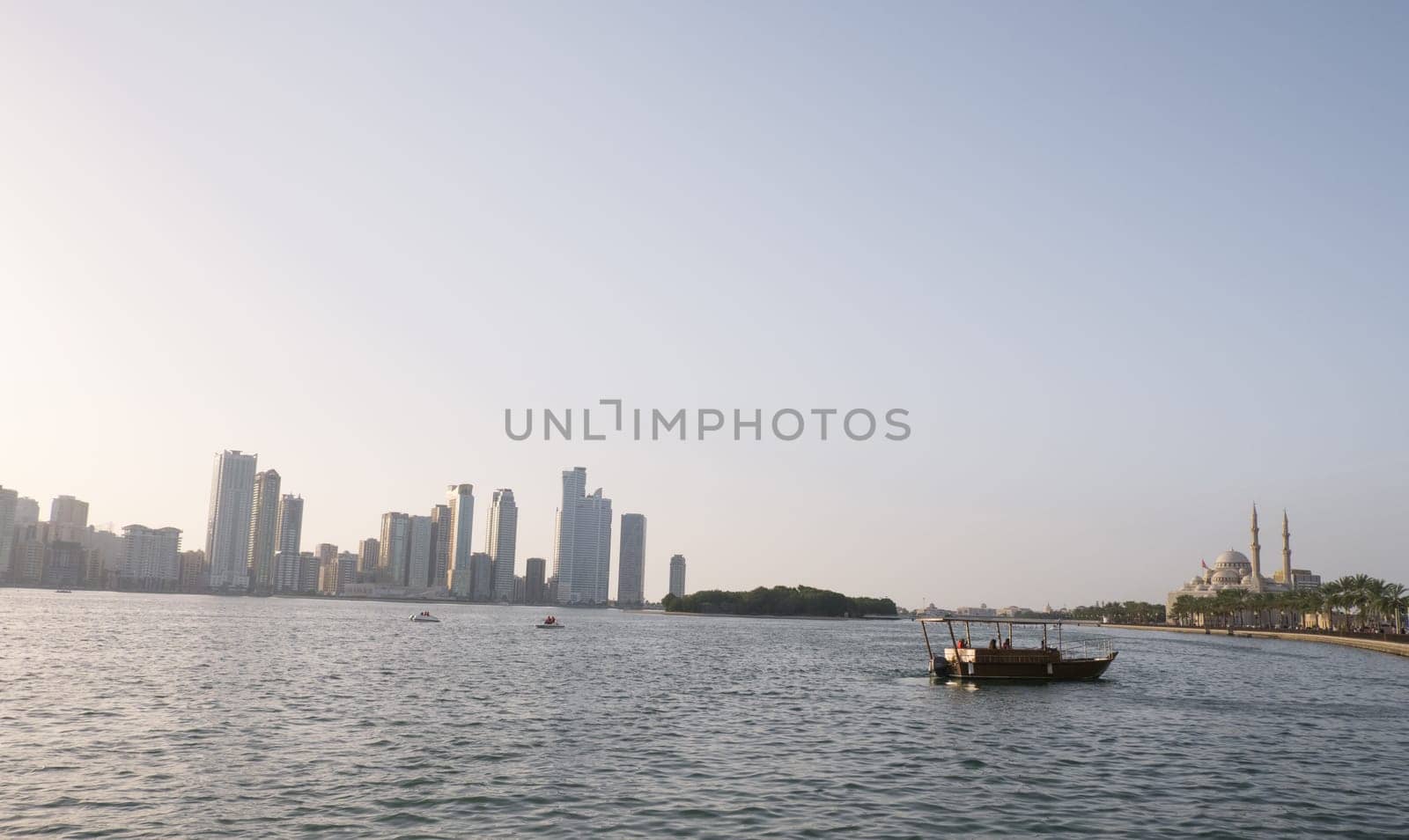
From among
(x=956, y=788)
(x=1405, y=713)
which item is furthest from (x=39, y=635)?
(x=1405, y=713)

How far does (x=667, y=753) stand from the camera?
39.9 meters

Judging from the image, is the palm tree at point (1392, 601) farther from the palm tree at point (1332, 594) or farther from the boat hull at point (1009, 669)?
the boat hull at point (1009, 669)

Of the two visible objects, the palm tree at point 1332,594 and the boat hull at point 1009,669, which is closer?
the boat hull at point 1009,669

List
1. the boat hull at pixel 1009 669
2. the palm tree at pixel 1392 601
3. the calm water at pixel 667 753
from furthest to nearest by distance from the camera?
the palm tree at pixel 1392 601 < the boat hull at pixel 1009 669 < the calm water at pixel 667 753

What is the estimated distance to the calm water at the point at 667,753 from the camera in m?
28.6

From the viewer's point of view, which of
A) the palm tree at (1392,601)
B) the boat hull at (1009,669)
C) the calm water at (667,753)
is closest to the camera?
the calm water at (667,753)

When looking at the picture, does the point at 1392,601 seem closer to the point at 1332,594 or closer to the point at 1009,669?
the point at 1332,594

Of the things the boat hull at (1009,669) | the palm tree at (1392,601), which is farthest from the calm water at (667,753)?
the palm tree at (1392,601)

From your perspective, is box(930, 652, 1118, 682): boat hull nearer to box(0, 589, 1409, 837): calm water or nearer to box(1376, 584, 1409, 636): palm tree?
box(0, 589, 1409, 837): calm water

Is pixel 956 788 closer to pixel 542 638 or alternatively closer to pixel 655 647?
pixel 655 647

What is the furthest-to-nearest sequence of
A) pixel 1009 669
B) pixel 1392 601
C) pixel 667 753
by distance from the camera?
1. pixel 1392 601
2. pixel 1009 669
3. pixel 667 753

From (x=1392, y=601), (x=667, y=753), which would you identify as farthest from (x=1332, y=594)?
(x=667, y=753)

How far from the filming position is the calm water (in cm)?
2859

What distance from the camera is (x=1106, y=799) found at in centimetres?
3238
